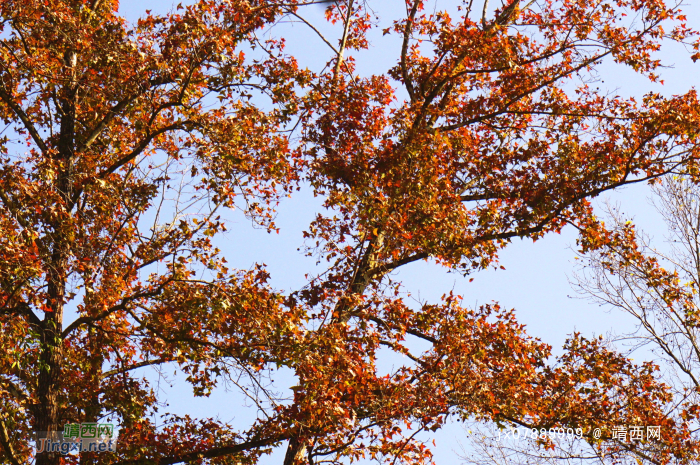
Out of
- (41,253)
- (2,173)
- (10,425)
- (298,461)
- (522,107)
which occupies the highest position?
(522,107)

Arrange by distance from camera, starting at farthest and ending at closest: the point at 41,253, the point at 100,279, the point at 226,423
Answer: the point at 226,423
the point at 100,279
the point at 41,253

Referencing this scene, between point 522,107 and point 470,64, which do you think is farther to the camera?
point 522,107

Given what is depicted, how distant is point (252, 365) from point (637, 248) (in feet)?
27.3

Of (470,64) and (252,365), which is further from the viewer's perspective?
(470,64)

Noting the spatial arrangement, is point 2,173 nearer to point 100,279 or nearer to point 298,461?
point 100,279

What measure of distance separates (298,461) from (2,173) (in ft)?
19.8

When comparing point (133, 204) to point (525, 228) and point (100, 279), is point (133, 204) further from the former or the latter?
point (525, 228)

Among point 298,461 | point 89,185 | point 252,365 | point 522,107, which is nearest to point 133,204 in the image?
point 89,185

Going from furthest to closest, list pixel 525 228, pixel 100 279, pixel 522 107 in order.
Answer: pixel 522 107, pixel 525 228, pixel 100 279

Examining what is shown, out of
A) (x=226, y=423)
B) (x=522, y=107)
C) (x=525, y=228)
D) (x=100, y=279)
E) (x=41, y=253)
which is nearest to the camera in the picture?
(x=41, y=253)

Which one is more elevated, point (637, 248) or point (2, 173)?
point (2, 173)

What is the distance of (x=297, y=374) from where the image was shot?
25.9 feet

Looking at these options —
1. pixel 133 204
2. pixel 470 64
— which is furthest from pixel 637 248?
pixel 133 204

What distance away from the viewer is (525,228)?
1131 centimetres
